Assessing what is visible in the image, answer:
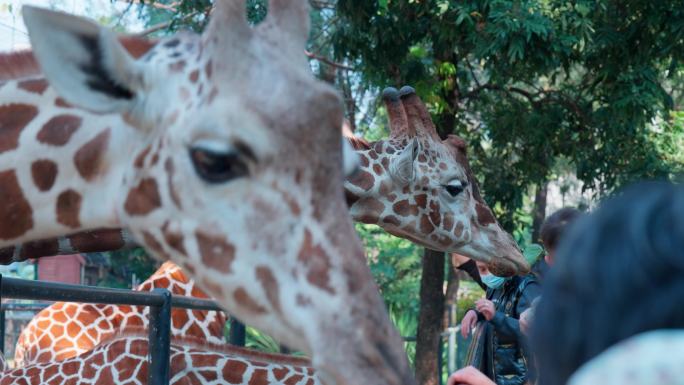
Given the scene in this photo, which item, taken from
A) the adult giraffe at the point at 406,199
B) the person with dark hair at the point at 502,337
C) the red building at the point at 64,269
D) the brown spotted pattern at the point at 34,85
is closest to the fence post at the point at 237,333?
the adult giraffe at the point at 406,199

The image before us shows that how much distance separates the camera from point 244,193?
6.86ft

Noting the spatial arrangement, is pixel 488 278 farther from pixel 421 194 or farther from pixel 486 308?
pixel 486 308

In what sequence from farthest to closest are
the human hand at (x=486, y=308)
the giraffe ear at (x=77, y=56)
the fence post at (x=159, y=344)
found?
the human hand at (x=486, y=308) → the fence post at (x=159, y=344) → the giraffe ear at (x=77, y=56)

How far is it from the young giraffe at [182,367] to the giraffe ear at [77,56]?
1743mm

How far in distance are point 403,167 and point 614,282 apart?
175 inches

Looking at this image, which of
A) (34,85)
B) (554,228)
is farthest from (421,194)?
(34,85)

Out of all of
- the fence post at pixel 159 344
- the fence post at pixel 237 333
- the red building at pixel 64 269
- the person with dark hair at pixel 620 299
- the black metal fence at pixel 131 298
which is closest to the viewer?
the person with dark hair at pixel 620 299

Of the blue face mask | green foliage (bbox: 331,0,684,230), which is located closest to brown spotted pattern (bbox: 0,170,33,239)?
the blue face mask

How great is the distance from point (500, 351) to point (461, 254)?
53.6 inches

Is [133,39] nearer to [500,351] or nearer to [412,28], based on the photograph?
[500,351]

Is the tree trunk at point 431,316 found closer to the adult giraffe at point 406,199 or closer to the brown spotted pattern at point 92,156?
the adult giraffe at point 406,199

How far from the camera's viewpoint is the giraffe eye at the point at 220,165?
2082 millimetres

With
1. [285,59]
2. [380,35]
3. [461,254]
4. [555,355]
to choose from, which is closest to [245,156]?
[285,59]

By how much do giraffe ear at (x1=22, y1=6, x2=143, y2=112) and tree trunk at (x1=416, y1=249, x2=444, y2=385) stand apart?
6.37 m
